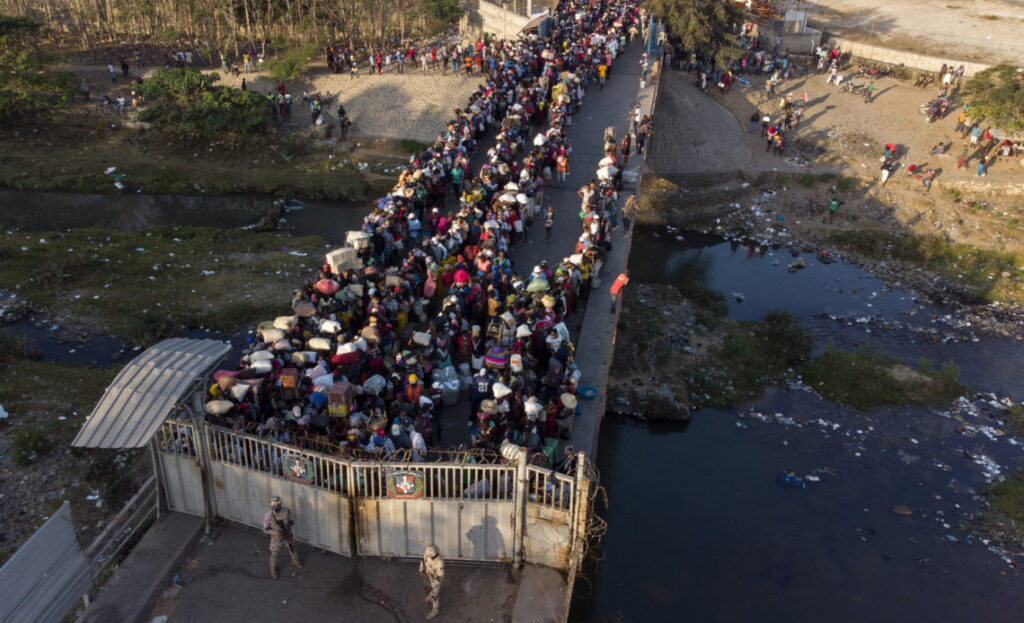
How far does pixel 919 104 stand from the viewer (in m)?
32.4

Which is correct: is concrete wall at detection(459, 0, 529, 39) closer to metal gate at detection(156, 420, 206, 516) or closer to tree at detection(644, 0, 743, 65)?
tree at detection(644, 0, 743, 65)

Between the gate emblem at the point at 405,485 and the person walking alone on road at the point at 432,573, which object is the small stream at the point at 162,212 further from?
the person walking alone on road at the point at 432,573

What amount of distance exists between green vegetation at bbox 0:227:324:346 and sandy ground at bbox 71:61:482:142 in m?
8.35

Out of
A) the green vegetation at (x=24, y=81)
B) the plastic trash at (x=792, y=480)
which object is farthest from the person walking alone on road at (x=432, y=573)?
the green vegetation at (x=24, y=81)

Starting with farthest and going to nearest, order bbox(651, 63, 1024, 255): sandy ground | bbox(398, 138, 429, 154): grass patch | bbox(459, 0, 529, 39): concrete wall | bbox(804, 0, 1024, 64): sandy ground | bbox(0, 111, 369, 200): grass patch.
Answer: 1. bbox(804, 0, 1024, 64): sandy ground
2. bbox(459, 0, 529, 39): concrete wall
3. bbox(398, 138, 429, 154): grass patch
4. bbox(651, 63, 1024, 255): sandy ground
5. bbox(0, 111, 369, 200): grass patch

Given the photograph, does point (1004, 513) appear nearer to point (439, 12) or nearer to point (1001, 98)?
point (1001, 98)

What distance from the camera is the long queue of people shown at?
9273 millimetres

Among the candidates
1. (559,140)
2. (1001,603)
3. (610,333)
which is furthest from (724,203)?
(1001,603)

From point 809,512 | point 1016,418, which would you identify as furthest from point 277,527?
point 1016,418

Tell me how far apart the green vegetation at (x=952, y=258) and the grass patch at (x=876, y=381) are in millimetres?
5438

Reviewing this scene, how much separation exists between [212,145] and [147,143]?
2.28m

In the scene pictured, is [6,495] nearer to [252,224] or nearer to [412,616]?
[412,616]

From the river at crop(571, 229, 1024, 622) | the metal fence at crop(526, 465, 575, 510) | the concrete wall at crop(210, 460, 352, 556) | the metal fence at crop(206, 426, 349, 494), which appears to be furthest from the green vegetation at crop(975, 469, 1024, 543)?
the metal fence at crop(206, 426, 349, 494)

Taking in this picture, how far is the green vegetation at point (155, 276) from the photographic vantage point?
16609 millimetres
